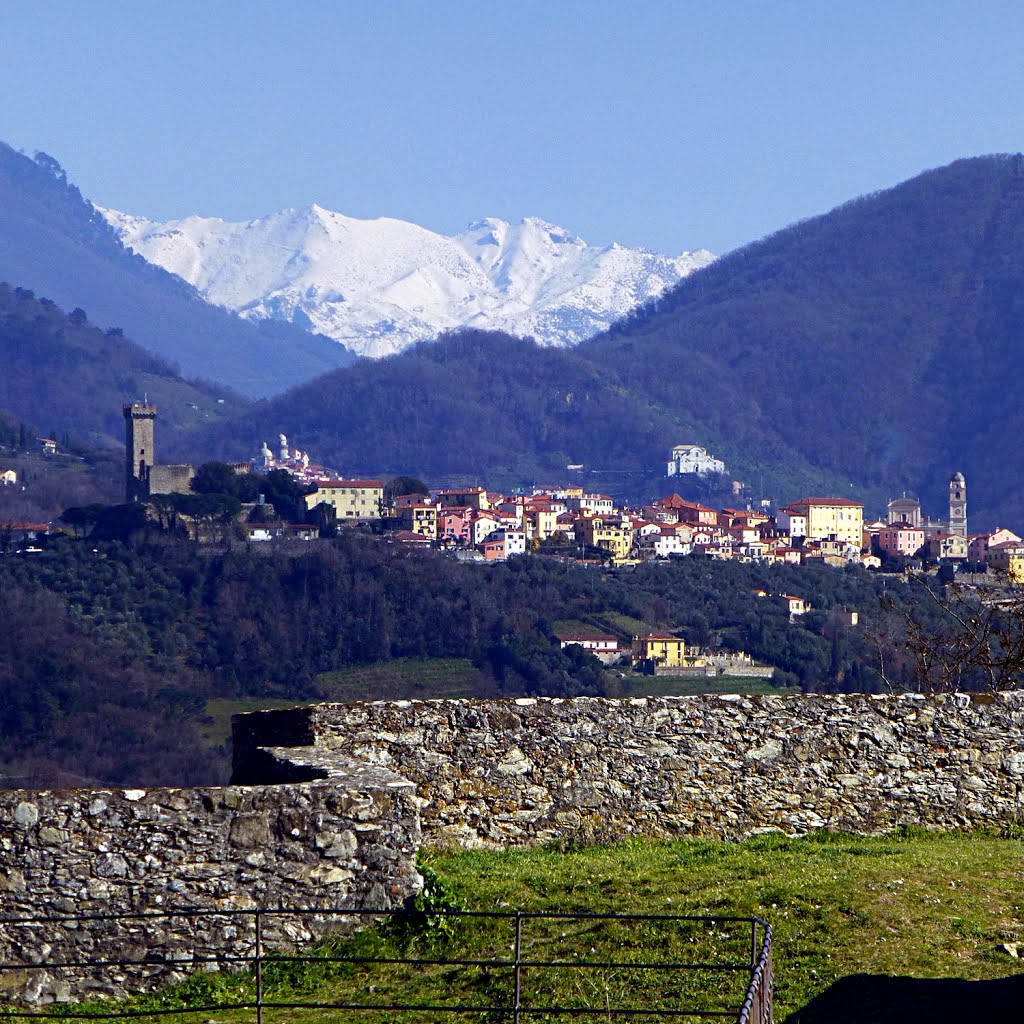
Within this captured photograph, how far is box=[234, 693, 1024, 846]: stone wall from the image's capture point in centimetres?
1068

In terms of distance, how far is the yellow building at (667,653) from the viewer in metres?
116

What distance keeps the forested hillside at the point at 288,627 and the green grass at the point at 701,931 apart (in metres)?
76.1

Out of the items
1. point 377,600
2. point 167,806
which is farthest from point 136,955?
point 377,600

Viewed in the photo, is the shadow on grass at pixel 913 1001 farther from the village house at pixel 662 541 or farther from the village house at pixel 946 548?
the village house at pixel 946 548

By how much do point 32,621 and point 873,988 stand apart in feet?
384

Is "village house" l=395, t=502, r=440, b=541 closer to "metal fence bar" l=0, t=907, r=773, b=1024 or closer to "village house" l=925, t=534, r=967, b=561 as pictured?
"village house" l=925, t=534, r=967, b=561

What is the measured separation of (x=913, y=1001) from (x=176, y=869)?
312 centimetres

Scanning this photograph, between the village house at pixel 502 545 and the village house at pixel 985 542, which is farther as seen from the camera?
the village house at pixel 985 542

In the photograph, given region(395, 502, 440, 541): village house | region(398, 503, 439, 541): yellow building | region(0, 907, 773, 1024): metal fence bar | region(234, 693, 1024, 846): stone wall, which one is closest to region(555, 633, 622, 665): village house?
region(395, 502, 440, 541): village house

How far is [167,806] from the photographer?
342 inches

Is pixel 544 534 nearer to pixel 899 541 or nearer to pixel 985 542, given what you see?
pixel 899 541

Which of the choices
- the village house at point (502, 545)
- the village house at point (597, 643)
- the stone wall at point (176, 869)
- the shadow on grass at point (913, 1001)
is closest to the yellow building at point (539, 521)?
the village house at point (502, 545)

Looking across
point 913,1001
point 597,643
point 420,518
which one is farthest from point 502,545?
point 913,1001

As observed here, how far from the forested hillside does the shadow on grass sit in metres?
77.9
